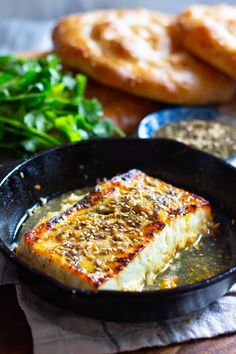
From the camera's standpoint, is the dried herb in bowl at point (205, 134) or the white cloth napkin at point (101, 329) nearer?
the white cloth napkin at point (101, 329)

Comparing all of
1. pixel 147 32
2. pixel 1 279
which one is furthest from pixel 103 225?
pixel 147 32

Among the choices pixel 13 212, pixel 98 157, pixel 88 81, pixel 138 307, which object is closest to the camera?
pixel 138 307

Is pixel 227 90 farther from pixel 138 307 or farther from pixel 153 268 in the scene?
pixel 138 307

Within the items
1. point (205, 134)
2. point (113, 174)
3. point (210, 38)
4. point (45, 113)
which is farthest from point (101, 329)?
point (210, 38)

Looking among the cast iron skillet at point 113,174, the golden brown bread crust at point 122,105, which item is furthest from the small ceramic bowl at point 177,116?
the cast iron skillet at point 113,174

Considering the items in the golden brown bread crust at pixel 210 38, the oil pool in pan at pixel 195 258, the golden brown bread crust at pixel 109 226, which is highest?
the golden brown bread crust at pixel 210 38

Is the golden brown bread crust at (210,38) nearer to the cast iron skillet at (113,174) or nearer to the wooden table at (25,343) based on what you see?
the cast iron skillet at (113,174)

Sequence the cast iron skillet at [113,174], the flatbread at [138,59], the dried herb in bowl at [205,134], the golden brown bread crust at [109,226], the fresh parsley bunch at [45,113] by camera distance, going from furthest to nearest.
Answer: the flatbread at [138,59]
the dried herb in bowl at [205,134]
the fresh parsley bunch at [45,113]
the golden brown bread crust at [109,226]
the cast iron skillet at [113,174]
